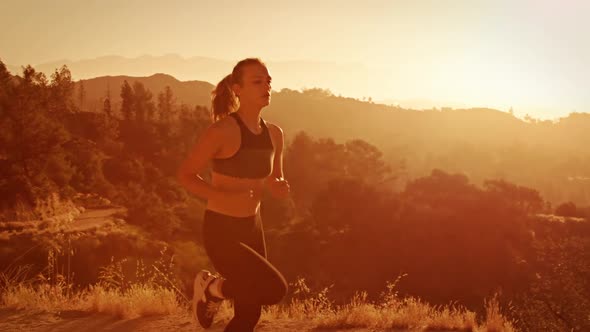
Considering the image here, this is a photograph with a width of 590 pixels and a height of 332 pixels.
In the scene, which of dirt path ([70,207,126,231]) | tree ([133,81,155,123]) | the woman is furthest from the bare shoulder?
tree ([133,81,155,123])

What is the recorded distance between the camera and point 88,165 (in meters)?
42.2

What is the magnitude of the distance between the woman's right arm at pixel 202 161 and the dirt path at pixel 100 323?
226cm

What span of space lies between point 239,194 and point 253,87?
0.82 metres

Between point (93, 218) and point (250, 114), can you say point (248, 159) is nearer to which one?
point (250, 114)

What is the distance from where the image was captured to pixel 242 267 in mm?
3498

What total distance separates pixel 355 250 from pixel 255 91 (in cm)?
3547

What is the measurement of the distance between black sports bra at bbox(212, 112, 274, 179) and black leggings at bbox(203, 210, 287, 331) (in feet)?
1.05

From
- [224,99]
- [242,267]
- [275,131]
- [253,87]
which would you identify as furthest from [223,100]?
[242,267]

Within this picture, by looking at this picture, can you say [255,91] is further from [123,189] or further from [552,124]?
[552,124]

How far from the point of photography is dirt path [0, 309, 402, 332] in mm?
5441

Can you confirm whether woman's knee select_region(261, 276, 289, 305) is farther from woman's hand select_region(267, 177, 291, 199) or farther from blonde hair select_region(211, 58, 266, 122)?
blonde hair select_region(211, 58, 266, 122)

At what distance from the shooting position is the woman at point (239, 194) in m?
Result: 3.52

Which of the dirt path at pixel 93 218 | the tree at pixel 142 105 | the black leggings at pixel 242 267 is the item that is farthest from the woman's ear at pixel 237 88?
the tree at pixel 142 105

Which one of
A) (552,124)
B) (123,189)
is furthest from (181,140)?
(552,124)
